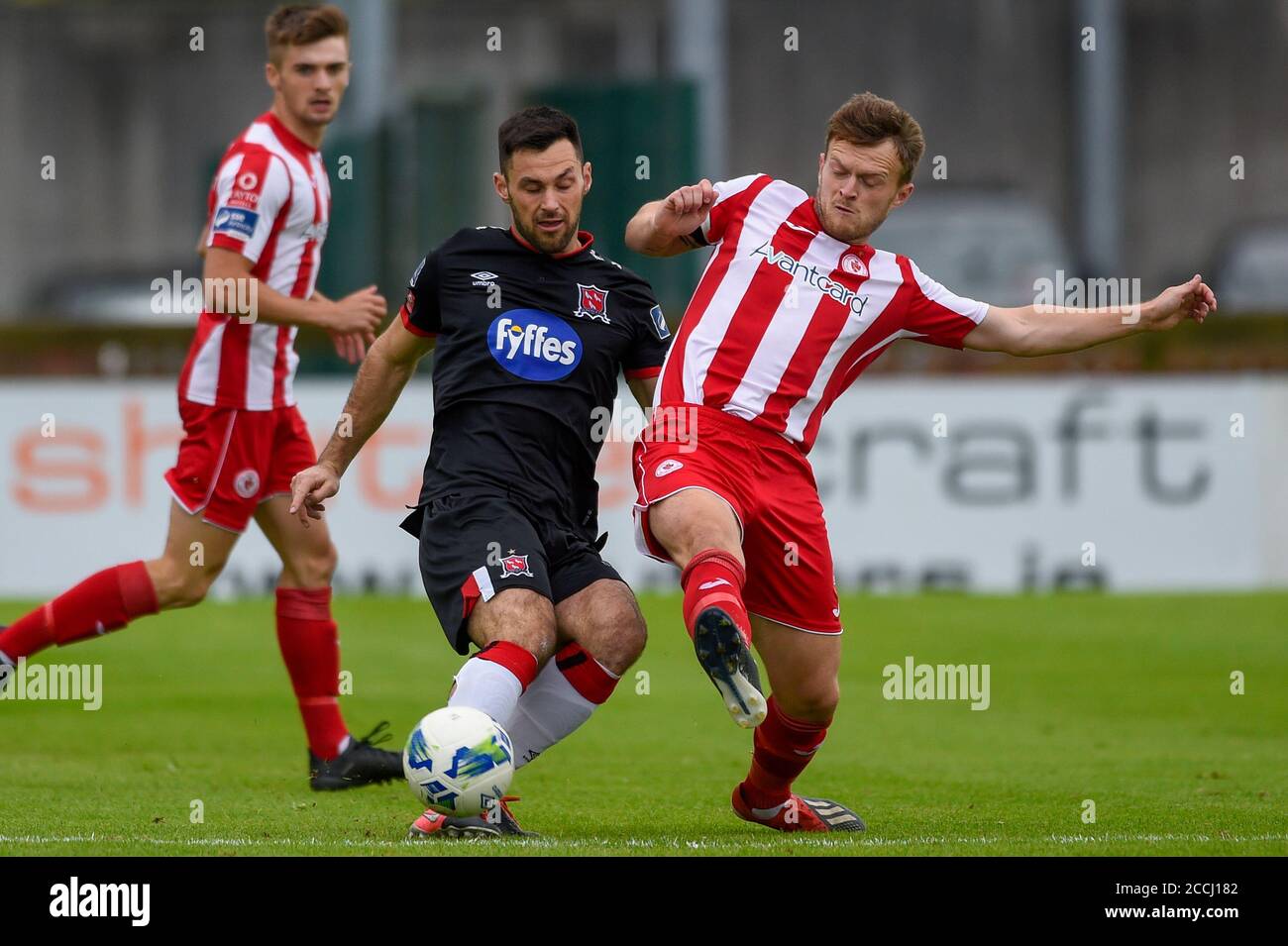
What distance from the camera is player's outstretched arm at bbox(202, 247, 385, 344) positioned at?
269 inches

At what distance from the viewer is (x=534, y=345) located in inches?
231

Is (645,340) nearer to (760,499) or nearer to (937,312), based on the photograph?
(760,499)

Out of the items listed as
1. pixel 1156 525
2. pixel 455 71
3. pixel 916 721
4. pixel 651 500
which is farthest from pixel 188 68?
pixel 651 500

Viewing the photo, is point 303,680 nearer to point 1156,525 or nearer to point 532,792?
point 532,792

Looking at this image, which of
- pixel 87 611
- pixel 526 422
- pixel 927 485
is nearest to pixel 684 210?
pixel 526 422

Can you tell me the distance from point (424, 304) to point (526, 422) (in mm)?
482

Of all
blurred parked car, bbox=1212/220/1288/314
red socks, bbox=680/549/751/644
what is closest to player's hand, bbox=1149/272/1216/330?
red socks, bbox=680/549/751/644

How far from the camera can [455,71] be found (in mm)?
29859

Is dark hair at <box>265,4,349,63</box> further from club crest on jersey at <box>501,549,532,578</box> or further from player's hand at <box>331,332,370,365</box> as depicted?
club crest on jersey at <box>501,549,532,578</box>

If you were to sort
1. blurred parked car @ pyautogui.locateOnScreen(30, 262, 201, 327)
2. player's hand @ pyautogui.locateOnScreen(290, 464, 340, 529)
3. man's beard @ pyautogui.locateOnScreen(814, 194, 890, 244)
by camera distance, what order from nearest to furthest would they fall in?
player's hand @ pyautogui.locateOnScreen(290, 464, 340, 529)
man's beard @ pyautogui.locateOnScreen(814, 194, 890, 244)
blurred parked car @ pyautogui.locateOnScreen(30, 262, 201, 327)

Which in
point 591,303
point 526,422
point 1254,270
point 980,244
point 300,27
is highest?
point 300,27

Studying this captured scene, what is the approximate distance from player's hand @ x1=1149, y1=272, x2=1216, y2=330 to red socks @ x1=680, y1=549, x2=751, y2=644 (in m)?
1.57

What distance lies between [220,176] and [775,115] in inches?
917

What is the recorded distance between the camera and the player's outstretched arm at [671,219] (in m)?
5.88
